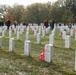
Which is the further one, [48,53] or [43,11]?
[43,11]

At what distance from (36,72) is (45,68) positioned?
696 mm

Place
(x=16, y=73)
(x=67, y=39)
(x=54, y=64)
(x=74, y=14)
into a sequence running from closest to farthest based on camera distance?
(x=16, y=73)
(x=54, y=64)
(x=67, y=39)
(x=74, y=14)

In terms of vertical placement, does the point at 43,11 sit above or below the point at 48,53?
above

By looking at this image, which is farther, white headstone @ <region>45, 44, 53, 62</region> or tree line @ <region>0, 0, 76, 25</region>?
tree line @ <region>0, 0, 76, 25</region>

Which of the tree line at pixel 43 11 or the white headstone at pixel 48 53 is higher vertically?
the tree line at pixel 43 11

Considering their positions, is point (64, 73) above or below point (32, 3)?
below

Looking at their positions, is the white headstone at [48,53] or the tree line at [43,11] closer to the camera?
the white headstone at [48,53]

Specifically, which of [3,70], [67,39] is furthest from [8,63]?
[67,39]

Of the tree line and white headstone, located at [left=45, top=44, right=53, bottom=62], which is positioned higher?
the tree line

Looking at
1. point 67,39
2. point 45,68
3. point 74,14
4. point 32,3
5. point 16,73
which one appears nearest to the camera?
point 16,73

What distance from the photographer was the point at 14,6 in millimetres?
93375

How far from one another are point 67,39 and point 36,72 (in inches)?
281

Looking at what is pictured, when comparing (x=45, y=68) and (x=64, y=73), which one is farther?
(x=45, y=68)

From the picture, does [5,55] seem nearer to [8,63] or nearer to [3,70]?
[8,63]
